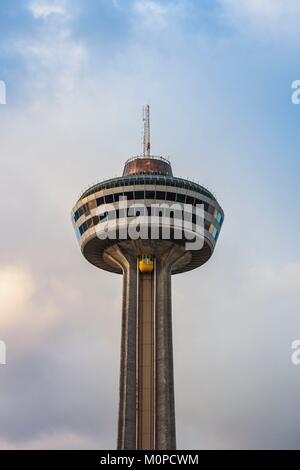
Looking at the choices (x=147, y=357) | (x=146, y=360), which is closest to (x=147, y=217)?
(x=147, y=357)

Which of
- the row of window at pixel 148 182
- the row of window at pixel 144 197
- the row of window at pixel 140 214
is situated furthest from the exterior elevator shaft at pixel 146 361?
the row of window at pixel 148 182

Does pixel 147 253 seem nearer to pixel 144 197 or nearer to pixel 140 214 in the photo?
pixel 140 214

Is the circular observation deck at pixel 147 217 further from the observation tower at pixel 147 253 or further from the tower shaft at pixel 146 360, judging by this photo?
the tower shaft at pixel 146 360

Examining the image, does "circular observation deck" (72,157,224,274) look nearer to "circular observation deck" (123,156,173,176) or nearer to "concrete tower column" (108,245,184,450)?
"concrete tower column" (108,245,184,450)

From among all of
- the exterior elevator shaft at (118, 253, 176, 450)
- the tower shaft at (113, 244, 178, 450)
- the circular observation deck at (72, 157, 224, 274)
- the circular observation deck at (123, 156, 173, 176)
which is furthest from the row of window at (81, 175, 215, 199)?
the exterior elevator shaft at (118, 253, 176, 450)
